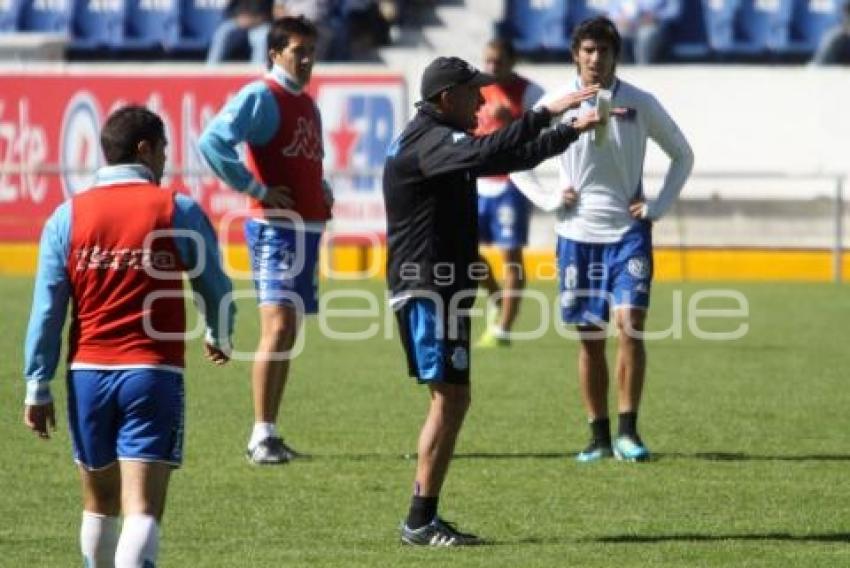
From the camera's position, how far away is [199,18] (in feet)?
91.3

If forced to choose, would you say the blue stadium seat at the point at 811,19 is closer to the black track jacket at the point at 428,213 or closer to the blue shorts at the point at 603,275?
the blue shorts at the point at 603,275

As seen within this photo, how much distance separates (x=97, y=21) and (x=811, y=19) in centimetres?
870

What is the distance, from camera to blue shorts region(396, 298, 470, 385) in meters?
9.45

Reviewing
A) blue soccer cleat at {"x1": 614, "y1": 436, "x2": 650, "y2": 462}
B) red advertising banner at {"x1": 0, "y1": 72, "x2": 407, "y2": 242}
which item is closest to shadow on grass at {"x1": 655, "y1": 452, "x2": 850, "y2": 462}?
blue soccer cleat at {"x1": 614, "y1": 436, "x2": 650, "y2": 462}

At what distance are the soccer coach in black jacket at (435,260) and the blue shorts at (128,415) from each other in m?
1.90

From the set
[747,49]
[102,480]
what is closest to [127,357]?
[102,480]

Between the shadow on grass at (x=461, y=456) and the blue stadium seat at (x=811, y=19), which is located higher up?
the blue stadium seat at (x=811, y=19)

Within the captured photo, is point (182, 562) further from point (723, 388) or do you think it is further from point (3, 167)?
point (3, 167)

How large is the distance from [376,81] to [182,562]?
604 inches

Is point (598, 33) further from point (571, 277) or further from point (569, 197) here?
point (571, 277)

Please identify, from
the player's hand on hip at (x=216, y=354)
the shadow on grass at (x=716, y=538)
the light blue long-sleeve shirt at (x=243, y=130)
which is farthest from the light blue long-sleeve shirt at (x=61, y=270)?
the light blue long-sleeve shirt at (x=243, y=130)

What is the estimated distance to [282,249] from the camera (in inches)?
471

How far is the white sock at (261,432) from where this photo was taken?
11688 mm

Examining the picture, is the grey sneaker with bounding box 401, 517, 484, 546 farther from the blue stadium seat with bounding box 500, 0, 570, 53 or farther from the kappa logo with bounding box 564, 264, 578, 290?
the blue stadium seat with bounding box 500, 0, 570, 53
